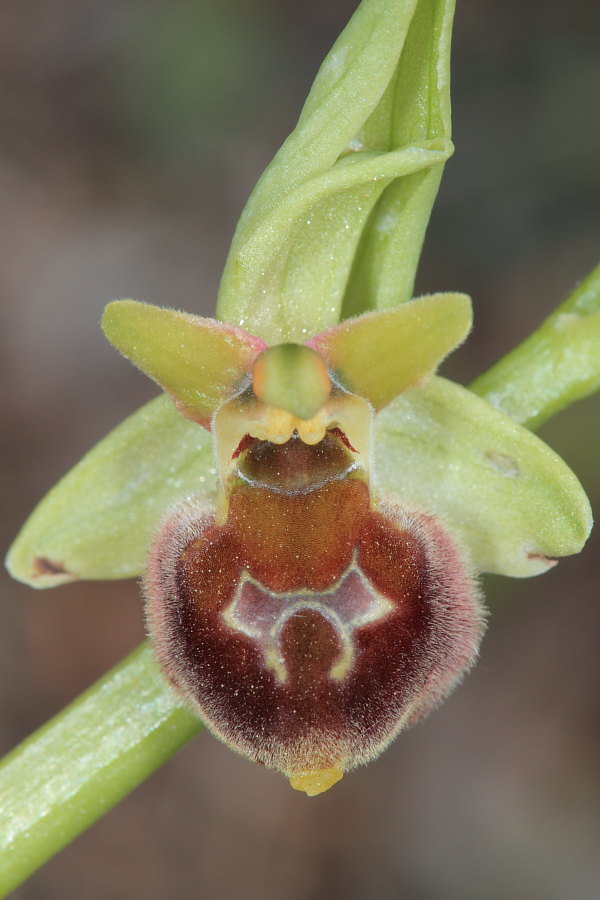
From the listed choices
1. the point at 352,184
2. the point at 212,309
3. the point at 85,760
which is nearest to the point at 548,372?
the point at 352,184

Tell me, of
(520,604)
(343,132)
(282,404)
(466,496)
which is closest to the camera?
(282,404)

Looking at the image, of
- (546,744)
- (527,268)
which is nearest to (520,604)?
(546,744)

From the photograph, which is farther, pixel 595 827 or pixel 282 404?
pixel 595 827

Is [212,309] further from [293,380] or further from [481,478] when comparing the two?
[293,380]

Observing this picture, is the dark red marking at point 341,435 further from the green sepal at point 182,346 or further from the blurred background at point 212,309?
the blurred background at point 212,309

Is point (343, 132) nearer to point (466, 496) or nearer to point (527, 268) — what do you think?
point (466, 496)

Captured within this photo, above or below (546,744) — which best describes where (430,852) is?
below
